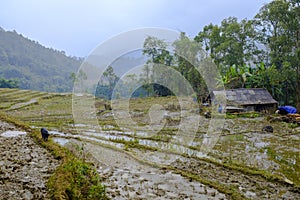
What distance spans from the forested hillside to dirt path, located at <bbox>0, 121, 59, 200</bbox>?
114 feet

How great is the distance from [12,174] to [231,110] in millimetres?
11664

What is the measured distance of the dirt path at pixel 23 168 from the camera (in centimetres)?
380

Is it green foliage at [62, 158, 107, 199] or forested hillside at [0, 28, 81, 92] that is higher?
forested hillside at [0, 28, 81, 92]

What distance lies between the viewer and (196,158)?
6227 mm

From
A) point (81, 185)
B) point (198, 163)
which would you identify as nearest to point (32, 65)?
point (198, 163)

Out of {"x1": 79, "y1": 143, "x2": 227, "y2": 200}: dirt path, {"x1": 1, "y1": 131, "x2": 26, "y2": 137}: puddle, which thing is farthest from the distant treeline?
{"x1": 79, "y1": 143, "x2": 227, "y2": 200}: dirt path

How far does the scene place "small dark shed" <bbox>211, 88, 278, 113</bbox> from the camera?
47.3 ft

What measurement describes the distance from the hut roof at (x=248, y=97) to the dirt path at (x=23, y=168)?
35.8ft

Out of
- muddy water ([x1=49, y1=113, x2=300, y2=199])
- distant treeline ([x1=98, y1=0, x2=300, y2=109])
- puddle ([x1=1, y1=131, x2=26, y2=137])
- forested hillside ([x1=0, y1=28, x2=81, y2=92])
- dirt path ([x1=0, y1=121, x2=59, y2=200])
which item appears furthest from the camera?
forested hillside ([x1=0, y1=28, x2=81, y2=92])

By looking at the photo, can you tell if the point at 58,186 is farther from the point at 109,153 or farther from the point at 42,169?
the point at 109,153

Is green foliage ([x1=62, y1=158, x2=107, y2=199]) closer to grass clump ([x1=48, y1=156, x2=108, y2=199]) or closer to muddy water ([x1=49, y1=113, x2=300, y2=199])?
grass clump ([x1=48, y1=156, x2=108, y2=199])

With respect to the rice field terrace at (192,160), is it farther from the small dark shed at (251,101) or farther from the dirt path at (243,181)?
the small dark shed at (251,101)

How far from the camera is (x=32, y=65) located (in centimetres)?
5053

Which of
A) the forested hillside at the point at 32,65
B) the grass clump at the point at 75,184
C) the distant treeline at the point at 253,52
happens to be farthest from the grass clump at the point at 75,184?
the forested hillside at the point at 32,65
